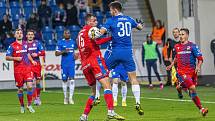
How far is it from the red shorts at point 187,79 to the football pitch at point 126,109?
0.77 m

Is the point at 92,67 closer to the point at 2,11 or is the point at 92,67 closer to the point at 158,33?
the point at 158,33

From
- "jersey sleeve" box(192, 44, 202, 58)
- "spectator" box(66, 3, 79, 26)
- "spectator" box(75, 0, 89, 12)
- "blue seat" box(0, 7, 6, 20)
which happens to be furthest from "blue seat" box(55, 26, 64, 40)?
"jersey sleeve" box(192, 44, 202, 58)

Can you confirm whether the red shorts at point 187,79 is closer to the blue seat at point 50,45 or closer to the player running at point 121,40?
the player running at point 121,40

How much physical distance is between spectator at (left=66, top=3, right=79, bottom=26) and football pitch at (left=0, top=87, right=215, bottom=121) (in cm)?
817

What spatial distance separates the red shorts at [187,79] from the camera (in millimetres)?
18609

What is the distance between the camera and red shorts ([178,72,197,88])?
1861cm

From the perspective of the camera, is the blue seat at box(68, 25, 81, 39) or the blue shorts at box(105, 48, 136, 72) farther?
the blue seat at box(68, 25, 81, 39)

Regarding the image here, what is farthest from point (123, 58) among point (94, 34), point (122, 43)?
point (94, 34)

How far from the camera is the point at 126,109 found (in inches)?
825

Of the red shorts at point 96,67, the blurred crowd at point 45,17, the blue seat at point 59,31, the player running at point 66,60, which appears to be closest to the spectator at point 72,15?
the blurred crowd at point 45,17

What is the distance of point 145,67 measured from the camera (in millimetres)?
36031

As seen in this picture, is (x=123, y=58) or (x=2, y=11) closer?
(x=123, y=58)

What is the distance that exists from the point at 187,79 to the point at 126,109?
113 inches

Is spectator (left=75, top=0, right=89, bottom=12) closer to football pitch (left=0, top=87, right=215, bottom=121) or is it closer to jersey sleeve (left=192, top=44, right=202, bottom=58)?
football pitch (left=0, top=87, right=215, bottom=121)
